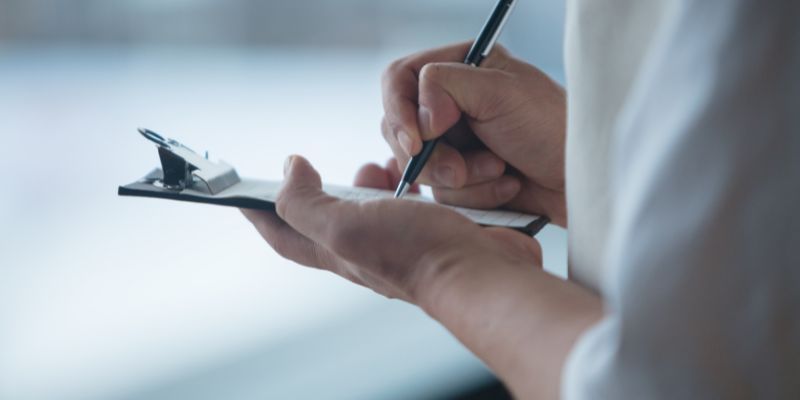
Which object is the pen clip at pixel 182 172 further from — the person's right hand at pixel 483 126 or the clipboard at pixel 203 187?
the person's right hand at pixel 483 126

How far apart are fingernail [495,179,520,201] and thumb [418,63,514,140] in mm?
56

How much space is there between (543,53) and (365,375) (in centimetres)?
55

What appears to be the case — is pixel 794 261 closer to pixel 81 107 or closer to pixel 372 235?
pixel 372 235

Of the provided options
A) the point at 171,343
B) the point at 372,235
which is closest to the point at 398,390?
the point at 171,343

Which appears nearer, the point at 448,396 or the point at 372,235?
the point at 372,235

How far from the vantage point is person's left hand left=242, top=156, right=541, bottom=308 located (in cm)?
39

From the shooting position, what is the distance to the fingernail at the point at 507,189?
2.12 ft

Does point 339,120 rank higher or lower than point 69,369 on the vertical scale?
higher

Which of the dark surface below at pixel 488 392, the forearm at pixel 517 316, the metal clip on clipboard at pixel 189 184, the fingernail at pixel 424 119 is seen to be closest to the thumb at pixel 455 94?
the fingernail at pixel 424 119

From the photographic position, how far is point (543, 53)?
1210 mm

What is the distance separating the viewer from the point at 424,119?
0.62m

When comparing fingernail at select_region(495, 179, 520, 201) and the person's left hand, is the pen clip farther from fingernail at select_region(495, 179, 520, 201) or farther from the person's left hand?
fingernail at select_region(495, 179, 520, 201)

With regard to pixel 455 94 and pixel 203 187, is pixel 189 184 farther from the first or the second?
pixel 455 94

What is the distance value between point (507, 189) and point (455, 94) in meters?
0.09
